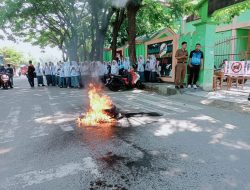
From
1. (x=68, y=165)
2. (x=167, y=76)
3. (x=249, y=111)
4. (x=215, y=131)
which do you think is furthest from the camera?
(x=167, y=76)

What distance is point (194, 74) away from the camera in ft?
40.5

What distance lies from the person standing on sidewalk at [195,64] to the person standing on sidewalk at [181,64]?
0.92ft

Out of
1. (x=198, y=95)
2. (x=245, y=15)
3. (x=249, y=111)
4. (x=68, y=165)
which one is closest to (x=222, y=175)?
(x=68, y=165)

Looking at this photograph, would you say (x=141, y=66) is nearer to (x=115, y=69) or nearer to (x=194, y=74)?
(x=115, y=69)

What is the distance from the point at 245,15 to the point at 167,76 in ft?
27.7

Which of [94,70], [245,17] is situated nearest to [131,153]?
[94,70]

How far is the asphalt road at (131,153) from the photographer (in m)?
3.53

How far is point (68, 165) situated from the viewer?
415 centimetres

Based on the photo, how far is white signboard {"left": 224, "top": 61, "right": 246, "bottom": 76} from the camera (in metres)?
11.2

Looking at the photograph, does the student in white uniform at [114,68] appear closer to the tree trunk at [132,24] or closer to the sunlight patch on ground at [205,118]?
the tree trunk at [132,24]

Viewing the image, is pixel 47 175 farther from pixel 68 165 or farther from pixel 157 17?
pixel 157 17

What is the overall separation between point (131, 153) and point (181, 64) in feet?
27.8

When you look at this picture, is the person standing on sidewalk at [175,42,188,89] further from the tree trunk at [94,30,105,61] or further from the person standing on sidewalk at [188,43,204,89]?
the tree trunk at [94,30,105,61]

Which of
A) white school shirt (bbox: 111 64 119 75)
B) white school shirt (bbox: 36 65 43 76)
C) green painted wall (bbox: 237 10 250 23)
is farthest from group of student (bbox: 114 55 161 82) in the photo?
green painted wall (bbox: 237 10 250 23)
